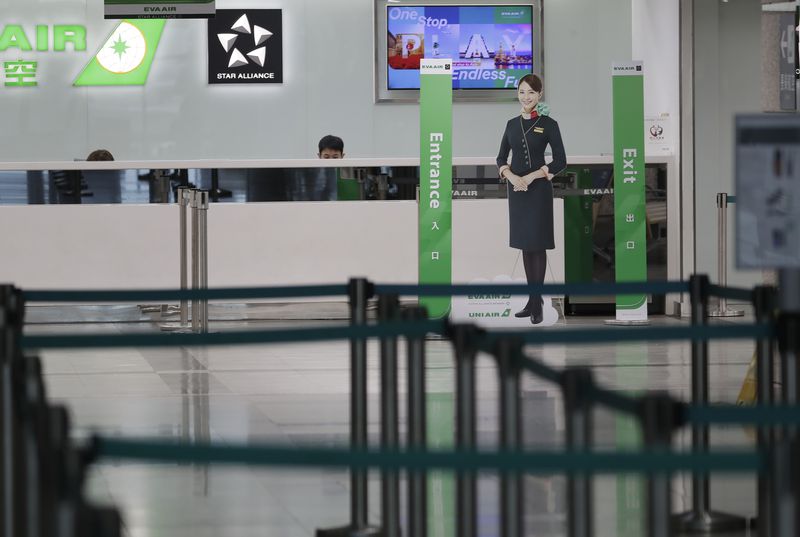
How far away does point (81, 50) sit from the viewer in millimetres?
15555

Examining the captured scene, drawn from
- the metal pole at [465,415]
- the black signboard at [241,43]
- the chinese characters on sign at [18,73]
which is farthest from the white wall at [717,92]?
the metal pole at [465,415]

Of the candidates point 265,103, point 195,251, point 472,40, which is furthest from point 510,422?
point 472,40

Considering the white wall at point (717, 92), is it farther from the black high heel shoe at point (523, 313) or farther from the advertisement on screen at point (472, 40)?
the advertisement on screen at point (472, 40)

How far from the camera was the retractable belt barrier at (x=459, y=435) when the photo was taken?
86.8 inches

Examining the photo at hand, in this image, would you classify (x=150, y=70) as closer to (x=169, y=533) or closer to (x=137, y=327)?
(x=137, y=327)

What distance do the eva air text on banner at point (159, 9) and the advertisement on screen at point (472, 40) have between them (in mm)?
4291

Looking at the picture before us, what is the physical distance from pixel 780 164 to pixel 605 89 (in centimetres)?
1284

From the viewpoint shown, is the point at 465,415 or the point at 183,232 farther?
the point at 183,232

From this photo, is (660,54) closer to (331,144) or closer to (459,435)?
(331,144)

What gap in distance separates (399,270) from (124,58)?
16.6 ft

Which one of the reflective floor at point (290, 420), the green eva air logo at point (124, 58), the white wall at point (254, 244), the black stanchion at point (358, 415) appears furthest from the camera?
the green eva air logo at point (124, 58)

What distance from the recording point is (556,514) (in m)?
4.49

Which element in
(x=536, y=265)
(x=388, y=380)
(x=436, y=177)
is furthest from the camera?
(x=536, y=265)

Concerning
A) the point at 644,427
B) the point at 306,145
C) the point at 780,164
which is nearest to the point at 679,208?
the point at 306,145
